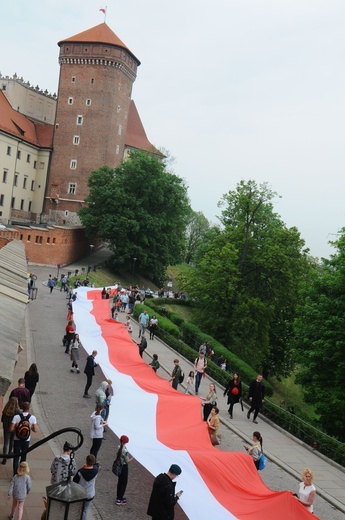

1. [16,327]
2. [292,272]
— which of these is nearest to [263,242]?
[292,272]

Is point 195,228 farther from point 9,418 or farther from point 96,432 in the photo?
point 9,418

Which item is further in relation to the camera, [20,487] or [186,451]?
[186,451]

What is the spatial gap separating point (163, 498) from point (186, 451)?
177 cm

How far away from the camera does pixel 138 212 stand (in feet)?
211

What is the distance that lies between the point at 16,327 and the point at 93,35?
72.1 metres

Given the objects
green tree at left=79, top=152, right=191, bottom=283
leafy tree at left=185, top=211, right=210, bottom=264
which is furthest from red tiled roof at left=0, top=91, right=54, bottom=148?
leafy tree at left=185, top=211, right=210, bottom=264

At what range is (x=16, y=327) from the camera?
1196 cm

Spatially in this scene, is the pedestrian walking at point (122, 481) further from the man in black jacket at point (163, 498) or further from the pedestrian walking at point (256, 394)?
the pedestrian walking at point (256, 394)

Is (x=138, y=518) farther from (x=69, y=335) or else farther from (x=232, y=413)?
(x=69, y=335)

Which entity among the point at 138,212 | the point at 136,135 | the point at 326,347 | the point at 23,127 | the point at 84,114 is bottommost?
the point at 326,347

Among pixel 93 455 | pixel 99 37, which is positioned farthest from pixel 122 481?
pixel 99 37

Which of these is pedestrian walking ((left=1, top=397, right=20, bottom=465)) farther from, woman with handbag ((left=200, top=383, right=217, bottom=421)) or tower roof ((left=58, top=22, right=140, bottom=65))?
tower roof ((left=58, top=22, right=140, bottom=65))

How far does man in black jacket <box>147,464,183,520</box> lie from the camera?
9156mm

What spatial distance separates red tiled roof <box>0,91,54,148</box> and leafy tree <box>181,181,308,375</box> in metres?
41.7
